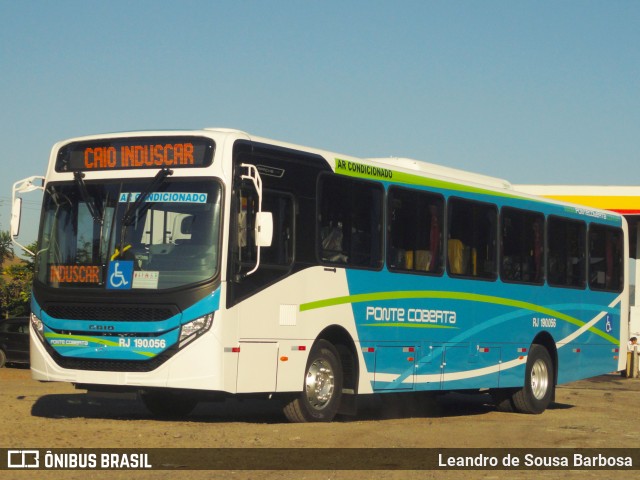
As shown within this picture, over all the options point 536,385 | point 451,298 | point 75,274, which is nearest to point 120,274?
point 75,274

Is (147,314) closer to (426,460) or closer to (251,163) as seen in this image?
(251,163)

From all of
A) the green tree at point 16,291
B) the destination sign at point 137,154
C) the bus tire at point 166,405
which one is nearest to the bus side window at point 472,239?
the bus tire at point 166,405

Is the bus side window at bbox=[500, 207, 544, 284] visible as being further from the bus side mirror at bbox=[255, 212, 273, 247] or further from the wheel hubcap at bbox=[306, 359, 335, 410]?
the bus side mirror at bbox=[255, 212, 273, 247]

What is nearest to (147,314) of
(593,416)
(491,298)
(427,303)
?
(427,303)

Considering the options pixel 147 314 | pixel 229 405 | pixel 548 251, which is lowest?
pixel 229 405

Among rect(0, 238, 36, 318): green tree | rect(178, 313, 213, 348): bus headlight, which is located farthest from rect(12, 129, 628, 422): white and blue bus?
rect(0, 238, 36, 318): green tree

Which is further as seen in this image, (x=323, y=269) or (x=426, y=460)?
(x=323, y=269)

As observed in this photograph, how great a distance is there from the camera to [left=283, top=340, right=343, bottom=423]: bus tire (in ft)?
46.8

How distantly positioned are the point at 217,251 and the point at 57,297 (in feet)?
6.80

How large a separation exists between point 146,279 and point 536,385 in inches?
356

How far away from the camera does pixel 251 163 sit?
44.0 ft

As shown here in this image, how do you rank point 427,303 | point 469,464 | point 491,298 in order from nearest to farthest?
point 469,464
point 427,303
point 491,298

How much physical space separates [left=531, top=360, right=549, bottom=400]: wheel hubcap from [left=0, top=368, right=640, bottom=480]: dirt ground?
412mm

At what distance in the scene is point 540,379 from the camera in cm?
1984
